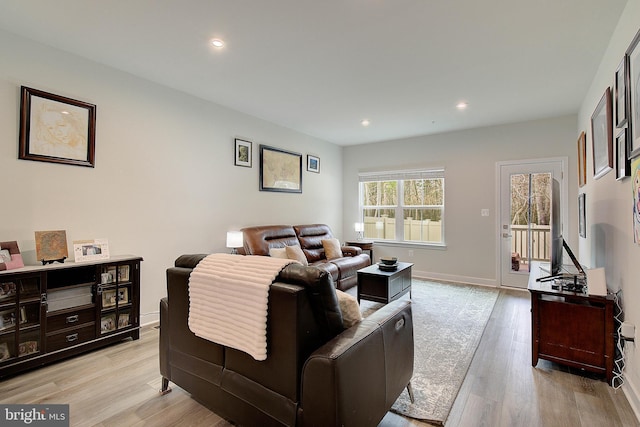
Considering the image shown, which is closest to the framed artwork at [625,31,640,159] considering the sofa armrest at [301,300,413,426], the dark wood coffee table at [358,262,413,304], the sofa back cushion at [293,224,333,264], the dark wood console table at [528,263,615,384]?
the dark wood console table at [528,263,615,384]

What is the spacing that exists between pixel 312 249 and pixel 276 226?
742 millimetres

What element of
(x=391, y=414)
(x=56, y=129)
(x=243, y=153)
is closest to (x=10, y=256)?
(x=56, y=129)

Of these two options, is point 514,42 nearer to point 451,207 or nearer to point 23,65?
point 451,207

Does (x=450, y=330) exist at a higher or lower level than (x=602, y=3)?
lower

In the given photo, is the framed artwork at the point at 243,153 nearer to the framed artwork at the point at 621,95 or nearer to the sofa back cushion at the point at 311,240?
the sofa back cushion at the point at 311,240

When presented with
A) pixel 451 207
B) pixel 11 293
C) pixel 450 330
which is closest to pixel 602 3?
pixel 450 330

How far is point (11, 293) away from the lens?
2207mm

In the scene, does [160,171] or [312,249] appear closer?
[160,171]

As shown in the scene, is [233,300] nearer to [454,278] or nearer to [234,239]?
[234,239]

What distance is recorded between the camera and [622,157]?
2016 millimetres

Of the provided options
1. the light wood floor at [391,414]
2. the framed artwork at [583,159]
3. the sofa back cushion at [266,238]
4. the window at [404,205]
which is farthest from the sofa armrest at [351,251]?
the framed artwork at [583,159]

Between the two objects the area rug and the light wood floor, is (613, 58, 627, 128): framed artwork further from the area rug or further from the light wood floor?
the area rug

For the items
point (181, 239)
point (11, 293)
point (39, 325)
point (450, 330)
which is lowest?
point (450, 330)

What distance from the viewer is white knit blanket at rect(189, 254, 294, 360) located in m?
1.42
